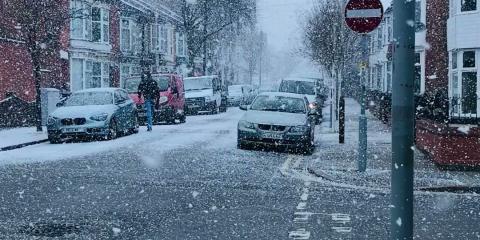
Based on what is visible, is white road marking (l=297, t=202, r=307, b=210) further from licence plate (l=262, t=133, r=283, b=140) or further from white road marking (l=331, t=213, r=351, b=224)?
licence plate (l=262, t=133, r=283, b=140)

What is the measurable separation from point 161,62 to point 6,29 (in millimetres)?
21691

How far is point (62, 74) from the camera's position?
30719 millimetres

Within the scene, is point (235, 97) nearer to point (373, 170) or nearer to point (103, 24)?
point (103, 24)

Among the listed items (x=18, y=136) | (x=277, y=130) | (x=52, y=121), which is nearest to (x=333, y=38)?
(x=277, y=130)

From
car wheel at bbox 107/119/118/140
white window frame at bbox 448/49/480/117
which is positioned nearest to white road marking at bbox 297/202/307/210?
car wheel at bbox 107/119/118/140

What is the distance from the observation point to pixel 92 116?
17797 mm

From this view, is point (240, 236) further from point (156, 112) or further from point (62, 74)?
point (62, 74)

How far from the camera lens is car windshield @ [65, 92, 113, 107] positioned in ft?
62.8

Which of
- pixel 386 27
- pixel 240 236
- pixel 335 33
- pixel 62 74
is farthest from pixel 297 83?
pixel 240 236

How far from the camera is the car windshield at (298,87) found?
28250mm

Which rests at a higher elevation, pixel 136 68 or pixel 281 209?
pixel 136 68

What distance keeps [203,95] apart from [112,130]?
1509cm

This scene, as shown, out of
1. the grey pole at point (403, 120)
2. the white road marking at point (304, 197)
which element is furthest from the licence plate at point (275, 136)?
the grey pole at point (403, 120)

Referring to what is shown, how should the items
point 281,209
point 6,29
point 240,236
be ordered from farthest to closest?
point 6,29 → point 281,209 → point 240,236
